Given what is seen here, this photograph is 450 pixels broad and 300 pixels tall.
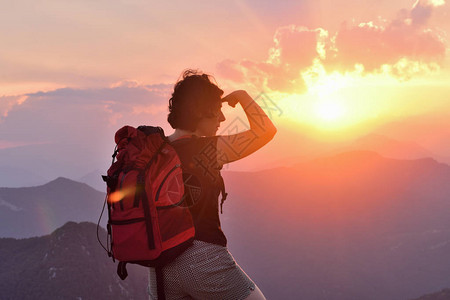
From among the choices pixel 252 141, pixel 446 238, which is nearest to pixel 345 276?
pixel 446 238

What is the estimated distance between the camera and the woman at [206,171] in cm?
257

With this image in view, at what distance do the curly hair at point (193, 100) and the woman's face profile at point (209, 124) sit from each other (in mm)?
30

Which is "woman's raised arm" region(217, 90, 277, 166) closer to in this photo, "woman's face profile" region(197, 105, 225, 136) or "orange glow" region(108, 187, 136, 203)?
"woman's face profile" region(197, 105, 225, 136)

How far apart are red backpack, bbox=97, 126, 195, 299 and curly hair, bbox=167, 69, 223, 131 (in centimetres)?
40

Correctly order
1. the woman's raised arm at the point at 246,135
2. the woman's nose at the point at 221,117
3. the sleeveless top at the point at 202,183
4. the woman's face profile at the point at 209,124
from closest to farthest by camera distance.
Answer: the sleeveless top at the point at 202,183 → the woman's raised arm at the point at 246,135 → the woman's face profile at the point at 209,124 → the woman's nose at the point at 221,117

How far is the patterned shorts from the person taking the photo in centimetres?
256

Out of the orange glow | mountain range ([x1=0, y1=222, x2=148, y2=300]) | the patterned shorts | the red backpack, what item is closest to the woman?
the patterned shorts

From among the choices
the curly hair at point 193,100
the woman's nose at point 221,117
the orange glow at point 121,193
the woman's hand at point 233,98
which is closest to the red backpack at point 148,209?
the orange glow at point 121,193

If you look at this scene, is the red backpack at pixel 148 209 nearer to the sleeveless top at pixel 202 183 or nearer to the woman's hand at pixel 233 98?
the sleeveless top at pixel 202 183

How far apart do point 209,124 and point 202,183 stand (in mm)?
566

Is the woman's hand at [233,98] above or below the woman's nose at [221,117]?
above

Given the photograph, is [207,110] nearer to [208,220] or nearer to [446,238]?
[208,220]

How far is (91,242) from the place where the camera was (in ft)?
299

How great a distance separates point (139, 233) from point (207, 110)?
121 cm
